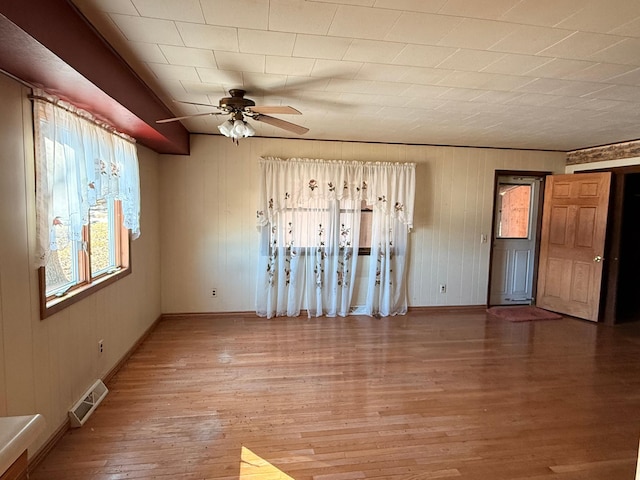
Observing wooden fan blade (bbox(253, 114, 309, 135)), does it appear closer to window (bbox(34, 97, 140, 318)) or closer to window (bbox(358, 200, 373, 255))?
window (bbox(34, 97, 140, 318))

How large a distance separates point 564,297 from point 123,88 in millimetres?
5737

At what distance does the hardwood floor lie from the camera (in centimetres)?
199

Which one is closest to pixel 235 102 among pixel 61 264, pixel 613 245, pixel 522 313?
pixel 61 264

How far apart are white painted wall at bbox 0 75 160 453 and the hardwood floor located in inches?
12.0

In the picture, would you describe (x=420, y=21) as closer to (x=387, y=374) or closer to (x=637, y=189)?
(x=387, y=374)

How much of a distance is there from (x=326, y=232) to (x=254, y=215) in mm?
980

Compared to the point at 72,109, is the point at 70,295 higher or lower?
lower

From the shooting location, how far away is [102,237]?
3.03 metres

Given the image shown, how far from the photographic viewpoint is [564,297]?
193 inches

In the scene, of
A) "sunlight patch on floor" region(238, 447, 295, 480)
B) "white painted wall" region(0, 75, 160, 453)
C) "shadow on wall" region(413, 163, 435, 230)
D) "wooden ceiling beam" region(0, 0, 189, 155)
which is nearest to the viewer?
"wooden ceiling beam" region(0, 0, 189, 155)

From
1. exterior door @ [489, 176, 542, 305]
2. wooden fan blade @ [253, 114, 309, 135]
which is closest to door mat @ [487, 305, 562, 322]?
exterior door @ [489, 176, 542, 305]

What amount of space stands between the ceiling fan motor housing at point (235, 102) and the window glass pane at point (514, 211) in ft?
13.9

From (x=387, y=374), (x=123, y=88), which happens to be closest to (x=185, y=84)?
(x=123, y=88)

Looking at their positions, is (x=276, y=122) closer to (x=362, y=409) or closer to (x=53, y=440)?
(x=362, y=409)
